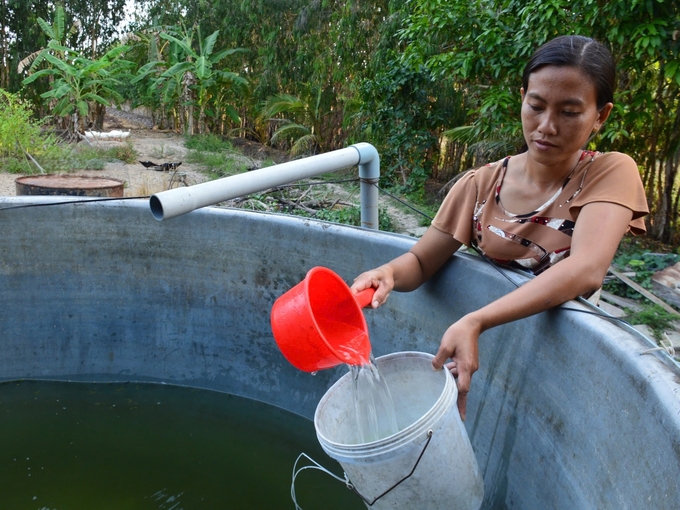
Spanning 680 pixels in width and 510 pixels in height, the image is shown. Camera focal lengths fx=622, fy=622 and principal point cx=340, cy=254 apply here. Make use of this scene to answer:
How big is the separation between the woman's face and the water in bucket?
0.63 meters

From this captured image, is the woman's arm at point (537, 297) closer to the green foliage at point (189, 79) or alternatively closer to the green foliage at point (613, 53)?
the green foliage at point (613, 53)

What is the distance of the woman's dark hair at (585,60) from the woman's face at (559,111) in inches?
0.5

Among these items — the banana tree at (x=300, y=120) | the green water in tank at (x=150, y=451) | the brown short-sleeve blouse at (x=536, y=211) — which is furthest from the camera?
the banana tree at (x=300, y=120)

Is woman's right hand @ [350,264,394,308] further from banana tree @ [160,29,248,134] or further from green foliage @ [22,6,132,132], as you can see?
banana tree @ [160,29,248,134]

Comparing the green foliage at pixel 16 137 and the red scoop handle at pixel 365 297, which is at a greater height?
the red scoop handle at pixel 365 297

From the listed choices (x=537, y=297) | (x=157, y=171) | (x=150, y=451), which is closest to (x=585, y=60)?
(x=537, y=297)

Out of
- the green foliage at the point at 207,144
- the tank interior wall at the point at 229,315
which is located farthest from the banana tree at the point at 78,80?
the tank interior wall at the point at 229,315

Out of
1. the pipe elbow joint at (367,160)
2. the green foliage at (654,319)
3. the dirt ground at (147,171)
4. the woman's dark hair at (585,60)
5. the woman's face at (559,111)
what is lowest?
the dirt ground at (147,171)

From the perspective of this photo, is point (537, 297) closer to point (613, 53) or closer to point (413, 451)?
point (413, 451)

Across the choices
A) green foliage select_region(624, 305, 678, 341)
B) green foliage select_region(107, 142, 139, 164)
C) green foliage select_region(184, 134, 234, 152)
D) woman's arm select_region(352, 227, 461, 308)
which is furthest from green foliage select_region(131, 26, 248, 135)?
woman's arm select_region(352, 227, 461, 308)

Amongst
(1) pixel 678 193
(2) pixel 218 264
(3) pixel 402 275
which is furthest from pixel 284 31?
(3) pixel 402 275

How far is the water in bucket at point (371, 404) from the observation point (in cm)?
139

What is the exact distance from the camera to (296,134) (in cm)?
973

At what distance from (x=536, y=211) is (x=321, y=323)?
1.88 feet
